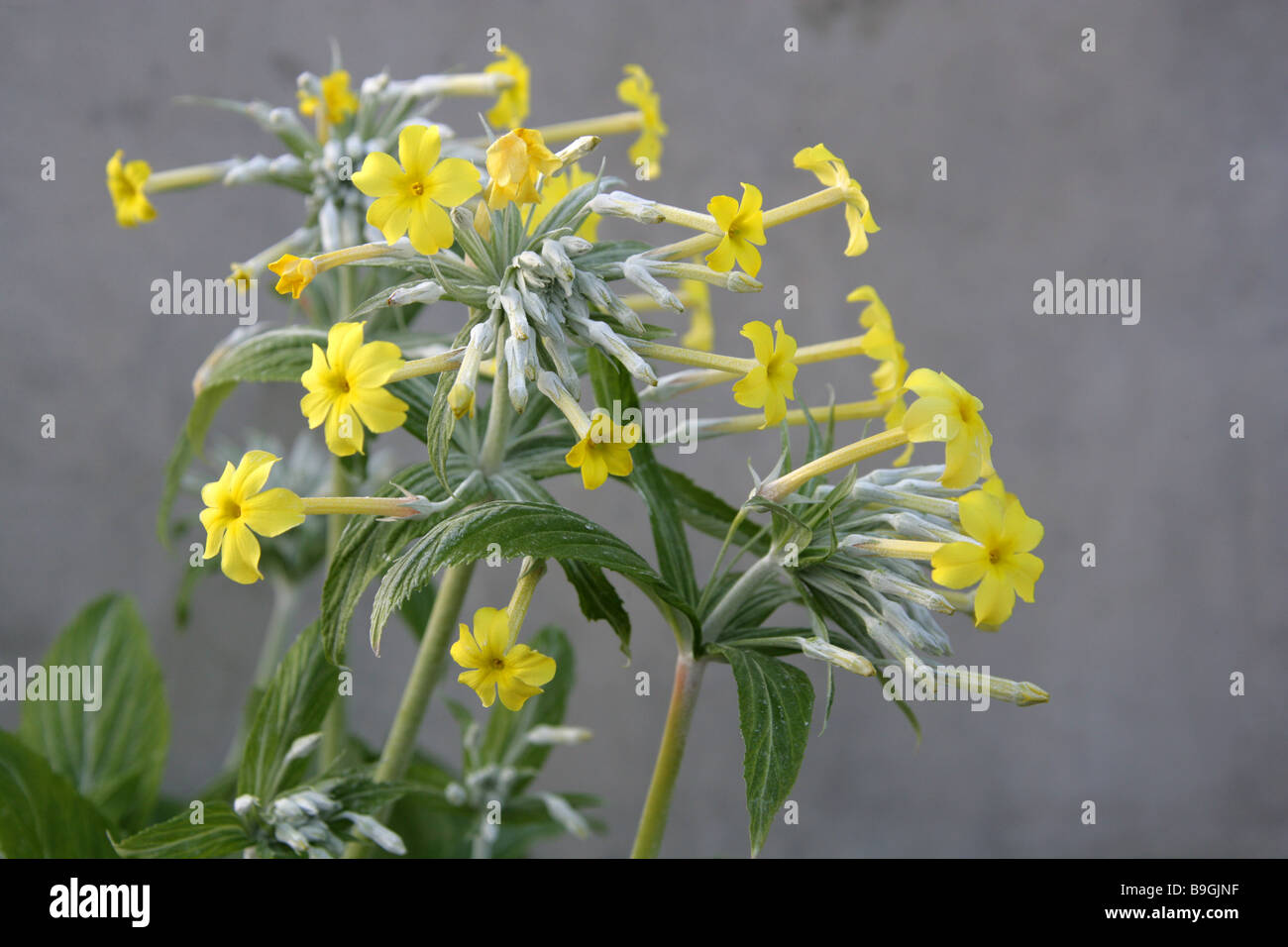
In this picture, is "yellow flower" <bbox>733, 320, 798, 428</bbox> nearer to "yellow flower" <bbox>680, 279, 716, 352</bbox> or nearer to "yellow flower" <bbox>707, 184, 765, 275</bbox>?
"yellow flower" <bbox>707, 184, 765, 275</bbox>

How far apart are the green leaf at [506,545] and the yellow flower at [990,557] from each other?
163 millimetres

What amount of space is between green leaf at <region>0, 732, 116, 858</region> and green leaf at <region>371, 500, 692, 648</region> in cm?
38

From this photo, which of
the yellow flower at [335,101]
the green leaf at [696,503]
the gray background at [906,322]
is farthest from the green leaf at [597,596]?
the gray background at [906,322]

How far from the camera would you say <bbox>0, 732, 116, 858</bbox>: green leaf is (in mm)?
728

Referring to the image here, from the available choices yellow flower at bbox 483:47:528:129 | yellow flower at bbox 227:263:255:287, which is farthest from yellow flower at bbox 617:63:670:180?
yellow flower at bbox 227:263:255:287

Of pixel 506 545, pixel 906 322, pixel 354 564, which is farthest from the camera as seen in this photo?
pixel 906 322

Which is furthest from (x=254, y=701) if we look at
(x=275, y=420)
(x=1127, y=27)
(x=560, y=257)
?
(x=1127, y=27)

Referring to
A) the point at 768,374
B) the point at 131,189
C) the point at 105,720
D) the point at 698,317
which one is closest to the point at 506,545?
the point at 768,374

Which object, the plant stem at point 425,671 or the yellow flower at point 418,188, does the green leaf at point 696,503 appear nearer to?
the plant stem at point 425,671

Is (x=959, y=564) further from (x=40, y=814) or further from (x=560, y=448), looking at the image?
(x=40, y=814)

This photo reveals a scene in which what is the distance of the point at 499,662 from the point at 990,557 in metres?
0.28

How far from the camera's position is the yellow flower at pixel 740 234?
1.89 feet

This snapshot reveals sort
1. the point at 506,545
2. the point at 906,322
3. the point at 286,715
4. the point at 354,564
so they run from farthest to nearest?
1. the point at 906,322
2. the point at 286,715
3. the point at 354,564
4. the point at 506,545

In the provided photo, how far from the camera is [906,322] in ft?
5.05
